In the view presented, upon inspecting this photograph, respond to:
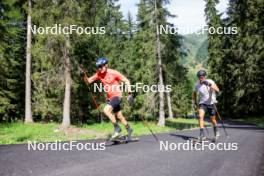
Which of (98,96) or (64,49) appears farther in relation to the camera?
(98,96)

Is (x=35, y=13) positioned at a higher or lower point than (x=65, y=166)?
higher

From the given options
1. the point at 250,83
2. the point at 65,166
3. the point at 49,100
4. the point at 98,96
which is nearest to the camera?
the point at 65,166

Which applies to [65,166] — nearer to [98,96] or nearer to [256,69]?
[98,96]

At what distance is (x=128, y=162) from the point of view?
6.43 metres

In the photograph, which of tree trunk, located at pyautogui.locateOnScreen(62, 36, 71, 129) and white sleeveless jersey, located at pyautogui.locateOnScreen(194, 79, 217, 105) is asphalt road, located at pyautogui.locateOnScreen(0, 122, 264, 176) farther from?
tree trunk, located at pyautogui.locateOnScreen(62, 36, 71, 129)

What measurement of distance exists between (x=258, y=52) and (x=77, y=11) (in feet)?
76.8

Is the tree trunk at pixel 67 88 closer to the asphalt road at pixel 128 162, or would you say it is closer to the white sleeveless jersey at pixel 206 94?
the white sleeveless jersey at pixel 206 94

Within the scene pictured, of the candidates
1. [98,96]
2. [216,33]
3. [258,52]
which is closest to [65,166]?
[98,96]

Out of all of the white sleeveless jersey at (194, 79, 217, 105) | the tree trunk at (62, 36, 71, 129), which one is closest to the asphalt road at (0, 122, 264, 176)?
the white sleeveless jersey at (194, 79, 217, 105)

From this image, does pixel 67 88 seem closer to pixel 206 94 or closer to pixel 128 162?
pixel 206 94

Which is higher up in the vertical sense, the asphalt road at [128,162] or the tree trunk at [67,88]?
the tree trunk at [67,88]

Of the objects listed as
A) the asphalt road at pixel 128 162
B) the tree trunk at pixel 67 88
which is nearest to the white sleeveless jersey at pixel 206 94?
the asphalt road at pixel 128 162

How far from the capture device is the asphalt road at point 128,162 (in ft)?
18.0

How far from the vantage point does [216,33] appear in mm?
55781
